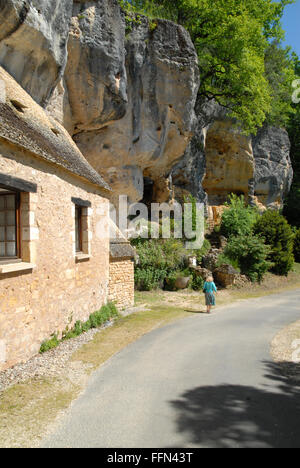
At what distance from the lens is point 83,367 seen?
18.4ft

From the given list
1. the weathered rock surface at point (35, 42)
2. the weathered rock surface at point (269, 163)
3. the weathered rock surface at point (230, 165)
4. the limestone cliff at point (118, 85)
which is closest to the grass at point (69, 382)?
the limestone cliff at point (118, 85)

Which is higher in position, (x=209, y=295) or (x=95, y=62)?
(x=95, y=62)

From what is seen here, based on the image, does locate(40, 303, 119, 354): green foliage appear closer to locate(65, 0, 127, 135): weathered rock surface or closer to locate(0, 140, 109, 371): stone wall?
locate(0, 140, 109, 371): stone wall

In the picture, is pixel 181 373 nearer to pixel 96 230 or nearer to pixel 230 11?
pixel 96 230

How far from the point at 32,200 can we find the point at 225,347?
493cm

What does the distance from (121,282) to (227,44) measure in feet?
46.2

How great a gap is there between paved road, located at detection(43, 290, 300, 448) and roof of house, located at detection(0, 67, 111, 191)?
4.10 m

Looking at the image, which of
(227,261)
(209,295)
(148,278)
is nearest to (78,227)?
(209,295)

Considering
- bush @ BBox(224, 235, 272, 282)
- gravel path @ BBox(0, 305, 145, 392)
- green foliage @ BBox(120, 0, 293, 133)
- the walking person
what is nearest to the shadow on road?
gravel path @ BBox(0, 305, 145, 392)

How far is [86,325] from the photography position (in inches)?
317

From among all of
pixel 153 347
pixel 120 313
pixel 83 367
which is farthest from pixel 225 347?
pixel 120 313

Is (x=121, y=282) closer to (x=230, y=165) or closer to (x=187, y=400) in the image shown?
(x=187, y=400)

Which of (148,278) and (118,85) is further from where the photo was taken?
(148,278)

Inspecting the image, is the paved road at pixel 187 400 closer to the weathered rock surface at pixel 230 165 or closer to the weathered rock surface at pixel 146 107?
the weathered rock surface at pixel 146 107
